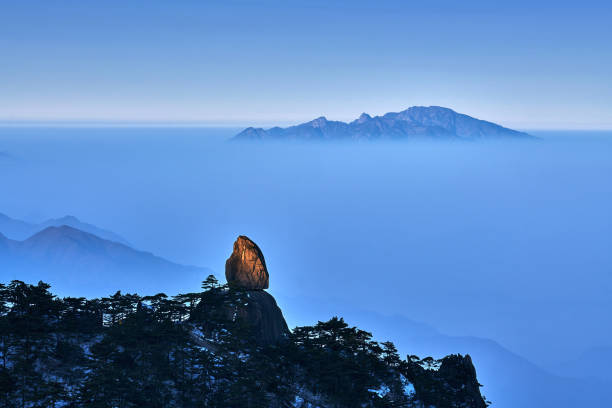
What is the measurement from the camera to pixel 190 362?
159 feet

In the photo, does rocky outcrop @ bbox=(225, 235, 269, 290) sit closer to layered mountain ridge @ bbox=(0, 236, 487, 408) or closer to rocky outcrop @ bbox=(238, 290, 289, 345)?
layered mountain ridge @ bbox=(0, 236, 487, 408)

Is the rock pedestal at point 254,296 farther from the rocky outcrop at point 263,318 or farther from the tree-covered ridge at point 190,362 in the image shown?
the tree-covered ridge at point 190,362

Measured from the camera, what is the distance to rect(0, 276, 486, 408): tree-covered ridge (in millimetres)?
41281

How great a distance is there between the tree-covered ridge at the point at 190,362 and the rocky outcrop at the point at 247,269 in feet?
11.8

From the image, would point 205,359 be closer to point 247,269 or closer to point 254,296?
point 254,296

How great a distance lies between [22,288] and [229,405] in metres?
28.5

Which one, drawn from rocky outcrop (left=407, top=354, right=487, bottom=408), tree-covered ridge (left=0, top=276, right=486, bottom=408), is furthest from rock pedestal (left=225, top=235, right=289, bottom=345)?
rocky outcrop (left=407, top=354, right=487, bottom=408)

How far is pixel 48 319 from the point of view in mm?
52094

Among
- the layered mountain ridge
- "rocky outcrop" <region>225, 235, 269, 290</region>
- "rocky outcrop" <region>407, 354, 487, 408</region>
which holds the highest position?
"rocky outcrop" <region>225, 235, 269, 290</region>

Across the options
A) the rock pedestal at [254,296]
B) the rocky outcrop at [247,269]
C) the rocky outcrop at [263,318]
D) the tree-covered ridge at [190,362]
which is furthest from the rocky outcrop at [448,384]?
the rocky outcrop at [247,269]

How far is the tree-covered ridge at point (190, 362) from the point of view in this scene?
41.3 m

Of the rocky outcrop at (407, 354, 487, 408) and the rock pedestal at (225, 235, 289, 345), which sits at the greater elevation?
the rock pedestal at (225, 235, 289, 345)

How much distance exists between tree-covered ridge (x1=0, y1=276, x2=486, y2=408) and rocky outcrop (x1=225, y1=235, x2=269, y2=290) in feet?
11.8

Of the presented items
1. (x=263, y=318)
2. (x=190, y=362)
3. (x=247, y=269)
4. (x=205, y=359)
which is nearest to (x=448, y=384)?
(x=263, y=318)
